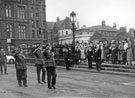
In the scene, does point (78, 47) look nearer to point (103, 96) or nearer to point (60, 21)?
point (103, 96)

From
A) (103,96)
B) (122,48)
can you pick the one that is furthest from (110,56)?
(103,96)

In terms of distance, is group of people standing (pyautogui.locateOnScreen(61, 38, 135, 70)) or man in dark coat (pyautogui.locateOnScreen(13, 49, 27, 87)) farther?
group of people standing (pyautogui.locateOnScreen(61, 38, 135, 70))

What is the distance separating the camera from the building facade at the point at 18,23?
5783 centimetres

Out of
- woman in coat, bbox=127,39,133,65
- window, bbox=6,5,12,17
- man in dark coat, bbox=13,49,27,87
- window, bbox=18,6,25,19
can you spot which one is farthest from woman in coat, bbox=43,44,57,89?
window, bbox=18,6,25,19

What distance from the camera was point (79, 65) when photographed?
21594 millimetres

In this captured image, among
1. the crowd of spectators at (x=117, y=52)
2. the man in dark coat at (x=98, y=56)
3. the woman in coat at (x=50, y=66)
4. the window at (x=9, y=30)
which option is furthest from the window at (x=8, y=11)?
the woman in coat at (x=50, y=66)

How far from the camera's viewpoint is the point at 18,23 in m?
60.3

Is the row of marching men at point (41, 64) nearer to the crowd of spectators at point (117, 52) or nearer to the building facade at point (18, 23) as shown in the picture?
the crowd of spectators at point (117, 52)

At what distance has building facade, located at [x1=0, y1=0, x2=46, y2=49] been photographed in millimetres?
57825

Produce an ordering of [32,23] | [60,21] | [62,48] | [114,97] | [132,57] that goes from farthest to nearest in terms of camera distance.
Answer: [60,21] < [32,23] < [62,48] < [132,57] < [114,97]

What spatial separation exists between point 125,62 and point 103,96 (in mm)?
9423

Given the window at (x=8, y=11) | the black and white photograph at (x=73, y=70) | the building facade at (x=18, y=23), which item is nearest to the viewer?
the black and white photograph at (x=73, y=70)

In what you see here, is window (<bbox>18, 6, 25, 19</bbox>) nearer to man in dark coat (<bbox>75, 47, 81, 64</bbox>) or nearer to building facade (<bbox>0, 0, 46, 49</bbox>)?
building facade (<bbox>0, 0, 46, 49</bbox>)

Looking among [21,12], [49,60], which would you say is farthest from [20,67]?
[21,12]
